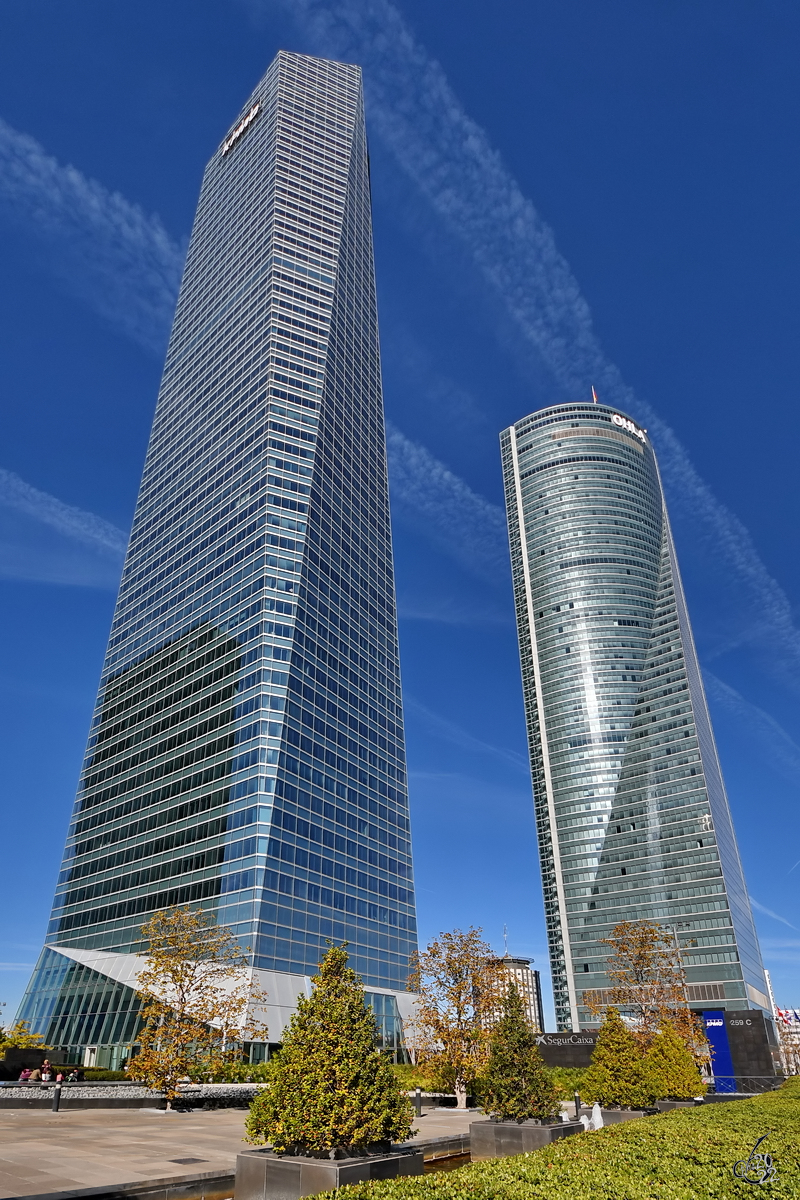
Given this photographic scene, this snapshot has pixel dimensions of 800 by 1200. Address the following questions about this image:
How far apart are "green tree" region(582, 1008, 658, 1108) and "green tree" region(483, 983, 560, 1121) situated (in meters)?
6.58

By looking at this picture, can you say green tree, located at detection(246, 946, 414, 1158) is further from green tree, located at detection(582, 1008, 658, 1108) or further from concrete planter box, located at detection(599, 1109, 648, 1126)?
green tree, located at detection(582, 1008, 658, 1108)

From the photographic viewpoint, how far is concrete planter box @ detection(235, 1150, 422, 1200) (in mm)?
14805

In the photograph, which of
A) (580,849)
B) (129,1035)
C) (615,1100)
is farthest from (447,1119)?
(580,849)

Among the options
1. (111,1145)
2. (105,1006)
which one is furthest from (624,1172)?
(105,1006)

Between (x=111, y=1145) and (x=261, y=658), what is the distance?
64.1 metres

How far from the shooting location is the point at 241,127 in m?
166

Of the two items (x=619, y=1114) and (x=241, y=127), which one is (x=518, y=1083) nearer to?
(x=619, y=1114)

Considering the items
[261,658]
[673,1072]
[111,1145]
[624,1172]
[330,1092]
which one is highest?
[261,658]

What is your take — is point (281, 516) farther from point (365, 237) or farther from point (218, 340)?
point (365, 237)

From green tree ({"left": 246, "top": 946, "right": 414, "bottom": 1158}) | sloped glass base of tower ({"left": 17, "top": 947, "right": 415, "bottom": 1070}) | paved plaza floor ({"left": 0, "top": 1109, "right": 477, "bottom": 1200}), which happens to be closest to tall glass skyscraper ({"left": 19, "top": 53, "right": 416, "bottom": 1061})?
sloped glass base of tower ({"left": 17, "top": 947, "right": 415, "bottom": 1070})

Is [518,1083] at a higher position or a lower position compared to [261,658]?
lower

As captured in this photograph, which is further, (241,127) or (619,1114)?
(241,127)

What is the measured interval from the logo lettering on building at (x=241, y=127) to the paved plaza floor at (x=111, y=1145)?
181810 millimetres

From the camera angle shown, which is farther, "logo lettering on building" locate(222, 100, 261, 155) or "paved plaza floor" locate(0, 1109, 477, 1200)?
"logo lettering on building" locate(222, 100, 261, 155)
